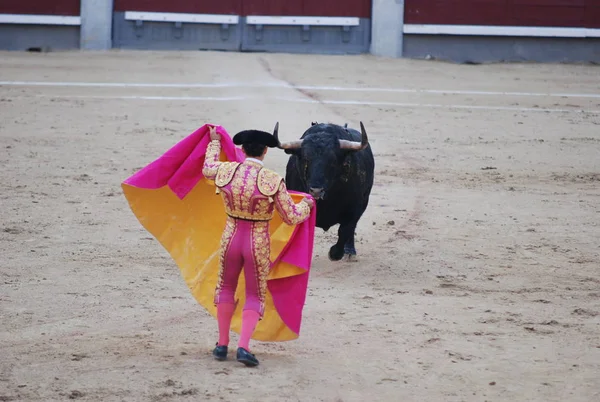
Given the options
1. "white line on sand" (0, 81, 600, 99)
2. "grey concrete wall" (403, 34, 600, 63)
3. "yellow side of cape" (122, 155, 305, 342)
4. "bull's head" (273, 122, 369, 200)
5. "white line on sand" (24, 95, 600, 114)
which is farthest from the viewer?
"grey concrete wall" (403, 34, 600, 63)

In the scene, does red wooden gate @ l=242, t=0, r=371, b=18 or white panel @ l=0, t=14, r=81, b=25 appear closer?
white panel @ l=0, t=14, r=81, b=25

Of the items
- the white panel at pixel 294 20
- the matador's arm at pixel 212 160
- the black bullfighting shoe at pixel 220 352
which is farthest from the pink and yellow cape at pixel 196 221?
the white panel at pixel 294 20

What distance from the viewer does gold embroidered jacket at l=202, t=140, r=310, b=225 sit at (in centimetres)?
445

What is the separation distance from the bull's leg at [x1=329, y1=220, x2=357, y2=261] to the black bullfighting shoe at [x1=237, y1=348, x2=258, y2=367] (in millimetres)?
2159

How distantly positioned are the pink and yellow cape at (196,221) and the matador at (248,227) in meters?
0.23

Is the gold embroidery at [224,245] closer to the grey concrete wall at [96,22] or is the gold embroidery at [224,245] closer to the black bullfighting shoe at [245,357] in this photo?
the black bullfighting shoe at [245,357]

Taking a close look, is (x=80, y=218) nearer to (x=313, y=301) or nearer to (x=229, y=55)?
(x=313, y=301)

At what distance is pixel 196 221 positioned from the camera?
518cm

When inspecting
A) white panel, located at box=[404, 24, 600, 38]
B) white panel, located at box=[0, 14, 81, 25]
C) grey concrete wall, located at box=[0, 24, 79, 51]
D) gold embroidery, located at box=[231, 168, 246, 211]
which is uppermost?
white panel, located at box=[404, 24, 600, 38]

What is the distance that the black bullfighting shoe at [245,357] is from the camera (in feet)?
14.5

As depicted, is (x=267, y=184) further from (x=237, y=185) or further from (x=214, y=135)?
(x=214, y=135)

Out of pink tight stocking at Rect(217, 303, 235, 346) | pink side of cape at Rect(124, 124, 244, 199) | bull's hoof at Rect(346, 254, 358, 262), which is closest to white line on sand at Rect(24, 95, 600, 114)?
bull's hoof at Rect(346, 254, 358, 262)

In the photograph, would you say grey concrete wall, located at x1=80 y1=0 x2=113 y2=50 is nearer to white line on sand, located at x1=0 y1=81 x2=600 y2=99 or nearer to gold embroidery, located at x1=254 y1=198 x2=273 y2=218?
white line on sand, located at x1=0 y1=81 x2=600 y2=99

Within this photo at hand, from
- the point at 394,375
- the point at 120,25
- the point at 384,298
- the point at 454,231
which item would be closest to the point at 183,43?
the point at 120,25
